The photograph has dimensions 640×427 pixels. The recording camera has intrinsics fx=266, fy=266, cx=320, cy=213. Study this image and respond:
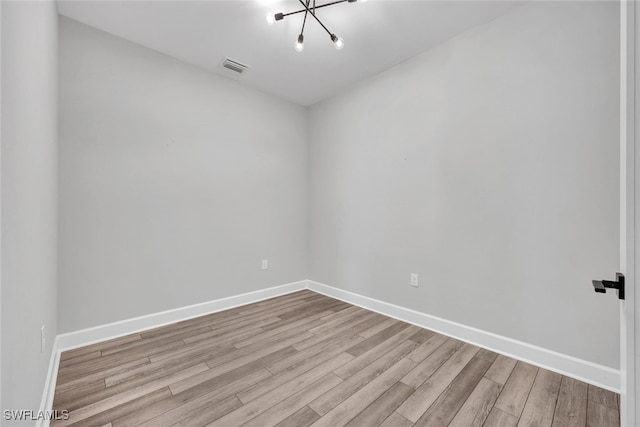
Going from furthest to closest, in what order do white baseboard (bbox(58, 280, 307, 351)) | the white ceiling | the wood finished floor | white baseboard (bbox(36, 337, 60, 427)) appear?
white baseboard (bbox(58, 280, 307, 351)) → the white ceiling → the wood finished floor → white baseboard (bbox(36, 337, 60, 427))

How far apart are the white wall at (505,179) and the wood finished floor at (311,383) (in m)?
0.39

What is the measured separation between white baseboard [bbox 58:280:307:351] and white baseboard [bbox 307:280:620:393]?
1336 millimetres

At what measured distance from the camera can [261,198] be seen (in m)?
3.32

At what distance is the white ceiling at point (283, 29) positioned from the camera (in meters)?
2.02

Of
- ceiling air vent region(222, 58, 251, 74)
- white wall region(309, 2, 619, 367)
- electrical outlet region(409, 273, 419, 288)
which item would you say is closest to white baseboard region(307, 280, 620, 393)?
white wall region(309, 2, 619, 367)

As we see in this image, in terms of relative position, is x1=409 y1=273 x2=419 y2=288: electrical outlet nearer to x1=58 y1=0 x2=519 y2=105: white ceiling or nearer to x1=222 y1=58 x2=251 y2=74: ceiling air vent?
x1=58 y1=0 x2=519 y2=105: white ceiling

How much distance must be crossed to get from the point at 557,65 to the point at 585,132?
515 millimetres

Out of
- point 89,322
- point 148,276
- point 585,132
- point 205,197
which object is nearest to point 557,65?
point 585,132

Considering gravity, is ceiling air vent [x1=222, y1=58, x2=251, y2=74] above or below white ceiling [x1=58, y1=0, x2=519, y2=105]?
below

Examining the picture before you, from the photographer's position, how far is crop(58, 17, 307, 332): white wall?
216cm

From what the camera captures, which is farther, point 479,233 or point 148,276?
point 148,276

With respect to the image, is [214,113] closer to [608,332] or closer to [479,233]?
[479,233]

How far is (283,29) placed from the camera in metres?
2.28

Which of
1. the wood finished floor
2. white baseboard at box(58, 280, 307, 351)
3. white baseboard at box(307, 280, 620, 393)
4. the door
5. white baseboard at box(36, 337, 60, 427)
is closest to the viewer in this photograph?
the door
